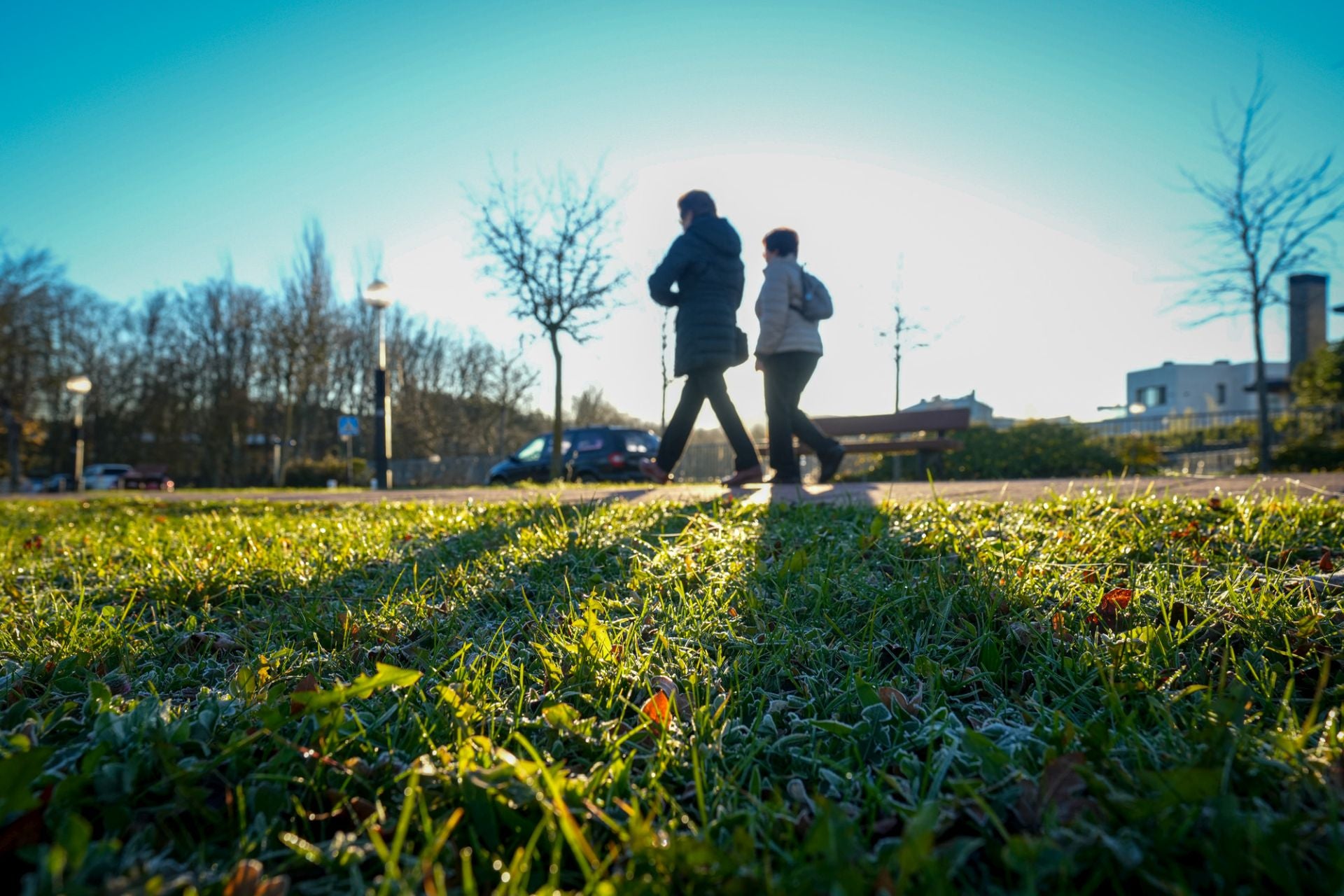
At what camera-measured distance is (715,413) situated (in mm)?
5637

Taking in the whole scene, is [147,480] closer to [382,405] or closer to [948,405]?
[382,405]

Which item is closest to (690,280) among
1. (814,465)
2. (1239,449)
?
(814,465)

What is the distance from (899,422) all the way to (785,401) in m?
5.69

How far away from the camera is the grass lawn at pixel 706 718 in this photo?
3.05 ft

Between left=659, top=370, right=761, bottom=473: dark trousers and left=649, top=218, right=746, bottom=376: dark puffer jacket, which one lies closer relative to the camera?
left=649, top=218, right=746, bottom=376: dark puffer jacket

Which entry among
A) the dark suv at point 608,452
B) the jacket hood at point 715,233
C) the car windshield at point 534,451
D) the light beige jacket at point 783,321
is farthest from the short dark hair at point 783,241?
the car windshield at point 534,451

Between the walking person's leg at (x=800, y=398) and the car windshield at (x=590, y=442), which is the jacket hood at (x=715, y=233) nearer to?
the walking person's leg at (x=800, y=398)

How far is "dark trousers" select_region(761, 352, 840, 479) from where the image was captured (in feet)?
18.3

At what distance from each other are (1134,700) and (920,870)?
779 mm

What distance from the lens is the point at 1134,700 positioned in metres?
1.41

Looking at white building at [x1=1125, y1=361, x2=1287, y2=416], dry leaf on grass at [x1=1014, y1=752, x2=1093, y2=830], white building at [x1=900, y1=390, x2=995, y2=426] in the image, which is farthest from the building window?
dry leaf on grass at [x1=1014, y1=752, x2=1093, y2=830]

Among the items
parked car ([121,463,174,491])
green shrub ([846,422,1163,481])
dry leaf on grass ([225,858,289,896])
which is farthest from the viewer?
parked car ([121,463,174,491])

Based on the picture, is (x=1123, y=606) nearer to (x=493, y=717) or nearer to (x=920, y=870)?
(x=920, y=870)

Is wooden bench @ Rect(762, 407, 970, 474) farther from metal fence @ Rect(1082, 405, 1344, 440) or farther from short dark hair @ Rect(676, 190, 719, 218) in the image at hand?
short dark hair @ Rect(676, 190, 719, 218)
